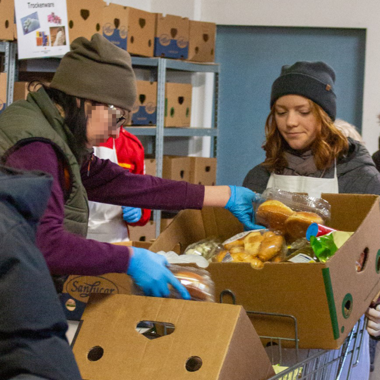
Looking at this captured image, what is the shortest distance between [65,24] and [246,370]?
2.52m

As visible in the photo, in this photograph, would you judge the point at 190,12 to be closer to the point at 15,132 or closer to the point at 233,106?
the point at 233,106

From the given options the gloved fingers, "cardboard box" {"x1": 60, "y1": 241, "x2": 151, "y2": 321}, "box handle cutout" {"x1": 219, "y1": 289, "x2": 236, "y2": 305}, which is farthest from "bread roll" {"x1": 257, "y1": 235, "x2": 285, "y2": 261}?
"cardboard box" {"x1": 60, "y1": 241, "x2": 151, "y2": 321}

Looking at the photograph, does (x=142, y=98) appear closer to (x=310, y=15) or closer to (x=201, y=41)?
(x=201, y=41)

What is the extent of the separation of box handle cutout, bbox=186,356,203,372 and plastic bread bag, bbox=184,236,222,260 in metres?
0.57

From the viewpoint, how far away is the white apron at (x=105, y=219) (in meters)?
2.74

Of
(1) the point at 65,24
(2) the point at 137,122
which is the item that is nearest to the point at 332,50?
(2) the point at 137,122

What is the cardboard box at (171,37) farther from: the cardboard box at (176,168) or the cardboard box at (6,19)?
the cardboard box at (6,19)

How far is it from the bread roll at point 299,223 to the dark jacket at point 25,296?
93 cm

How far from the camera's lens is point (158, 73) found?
4.09m

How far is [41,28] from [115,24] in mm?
754

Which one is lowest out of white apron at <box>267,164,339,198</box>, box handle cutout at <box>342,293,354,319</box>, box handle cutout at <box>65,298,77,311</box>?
box handle cutout at <box>65,298,77,311</box>

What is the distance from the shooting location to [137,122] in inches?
156

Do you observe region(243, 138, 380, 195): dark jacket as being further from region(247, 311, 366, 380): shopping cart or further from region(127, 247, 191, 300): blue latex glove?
region(127, 247, 191, 300): blue latex glove

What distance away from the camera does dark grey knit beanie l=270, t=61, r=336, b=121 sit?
206 centimetres
